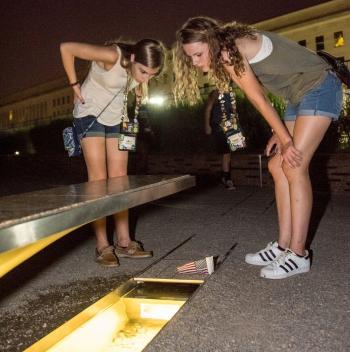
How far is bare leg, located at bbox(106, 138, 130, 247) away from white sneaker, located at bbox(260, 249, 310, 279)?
1198 millimetres

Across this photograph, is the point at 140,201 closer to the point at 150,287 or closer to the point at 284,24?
the point at 150,287

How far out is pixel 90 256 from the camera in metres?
3.33

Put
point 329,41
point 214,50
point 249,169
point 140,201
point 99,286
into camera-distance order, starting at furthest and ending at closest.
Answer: point 329,41 < point 249,169 < point 99,286 < point 214,50 < point 140,201

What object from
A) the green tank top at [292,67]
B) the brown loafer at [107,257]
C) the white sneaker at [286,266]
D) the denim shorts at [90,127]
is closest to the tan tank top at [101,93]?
the denim shorts at [90,127]

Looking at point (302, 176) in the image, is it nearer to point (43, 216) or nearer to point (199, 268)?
point (199, 268)

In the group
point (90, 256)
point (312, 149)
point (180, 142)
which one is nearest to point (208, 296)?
point (312, 149)

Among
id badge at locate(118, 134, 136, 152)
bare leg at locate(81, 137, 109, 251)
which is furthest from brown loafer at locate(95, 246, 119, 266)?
id badge at locate(118, 134, 136, 152)

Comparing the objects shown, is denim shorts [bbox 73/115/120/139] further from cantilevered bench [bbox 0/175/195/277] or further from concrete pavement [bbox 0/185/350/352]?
cantilevered bench [bbox 0/175/195/277]

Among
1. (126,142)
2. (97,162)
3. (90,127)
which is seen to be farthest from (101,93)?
(97,162)

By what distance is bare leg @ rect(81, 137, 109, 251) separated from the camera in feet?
10.3

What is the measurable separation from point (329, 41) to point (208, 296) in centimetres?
4580

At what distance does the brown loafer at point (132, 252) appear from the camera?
3174 mm

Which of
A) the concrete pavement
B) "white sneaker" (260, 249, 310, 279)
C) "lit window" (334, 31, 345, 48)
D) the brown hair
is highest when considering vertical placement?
"lit window" (334, 31, 345, 48)

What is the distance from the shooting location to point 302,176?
262 cm
